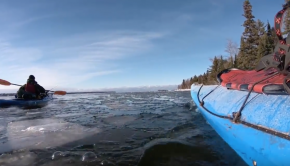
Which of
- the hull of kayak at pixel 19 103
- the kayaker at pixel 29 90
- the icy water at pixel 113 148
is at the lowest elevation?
the icy water at pixel 113 148

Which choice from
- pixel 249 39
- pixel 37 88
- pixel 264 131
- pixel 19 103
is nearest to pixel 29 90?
pixel 37 88

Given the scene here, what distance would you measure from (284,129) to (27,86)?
15960 millimetres

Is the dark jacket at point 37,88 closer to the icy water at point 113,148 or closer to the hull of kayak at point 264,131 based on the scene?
the icy water at point 113,148

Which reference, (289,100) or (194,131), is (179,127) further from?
(289,100)

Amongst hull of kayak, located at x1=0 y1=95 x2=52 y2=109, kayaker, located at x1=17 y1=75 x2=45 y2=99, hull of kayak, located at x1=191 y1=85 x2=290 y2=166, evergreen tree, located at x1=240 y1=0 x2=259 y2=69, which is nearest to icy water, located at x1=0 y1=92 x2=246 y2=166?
hull of kayak, located at x1=191 y1=85 x2=290 y2=166

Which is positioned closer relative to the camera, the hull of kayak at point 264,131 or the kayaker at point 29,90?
the hull of kayak at point 264,131

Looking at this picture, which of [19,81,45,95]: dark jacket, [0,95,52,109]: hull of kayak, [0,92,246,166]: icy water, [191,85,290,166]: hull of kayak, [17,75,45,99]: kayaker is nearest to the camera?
[191,85,290,166]: hull of kayak

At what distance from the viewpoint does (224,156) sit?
10.4ft

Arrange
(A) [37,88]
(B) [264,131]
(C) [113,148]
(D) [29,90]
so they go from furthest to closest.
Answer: (A) [37,88]
(D) [29,90]
(C) [113,148]
(B) [264,131]

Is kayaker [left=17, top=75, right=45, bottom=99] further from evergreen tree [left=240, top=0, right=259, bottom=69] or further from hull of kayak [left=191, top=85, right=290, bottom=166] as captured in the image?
evergreen tree [left=240, top=0, right=259, bottom=69]

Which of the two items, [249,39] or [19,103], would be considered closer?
[19,103]

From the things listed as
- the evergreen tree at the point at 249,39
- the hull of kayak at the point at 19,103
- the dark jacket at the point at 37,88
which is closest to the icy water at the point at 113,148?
the hull of kayak at the point at 19,103

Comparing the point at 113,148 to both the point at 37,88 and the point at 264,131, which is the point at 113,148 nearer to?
the point at 264,131

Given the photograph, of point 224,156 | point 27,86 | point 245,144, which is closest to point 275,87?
point 245,144
